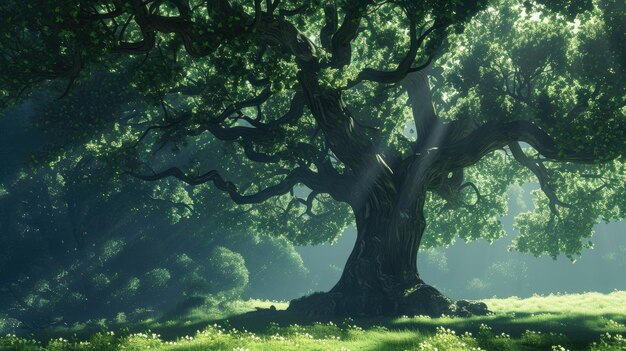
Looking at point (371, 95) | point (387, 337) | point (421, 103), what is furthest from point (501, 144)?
point (387, 337)

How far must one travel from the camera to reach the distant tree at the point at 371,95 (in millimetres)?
18438

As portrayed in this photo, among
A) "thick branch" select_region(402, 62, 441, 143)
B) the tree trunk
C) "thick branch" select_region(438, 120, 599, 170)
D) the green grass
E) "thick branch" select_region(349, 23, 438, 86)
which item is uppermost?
"thick branch" select_region(402, 62, 441, 143)

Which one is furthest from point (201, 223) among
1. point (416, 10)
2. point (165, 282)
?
point (416, 10)

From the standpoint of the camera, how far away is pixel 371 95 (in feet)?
88.1

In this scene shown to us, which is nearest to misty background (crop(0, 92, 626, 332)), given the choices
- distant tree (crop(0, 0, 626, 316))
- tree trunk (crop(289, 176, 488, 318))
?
distant tree (crop(0, 0, 626, 316))

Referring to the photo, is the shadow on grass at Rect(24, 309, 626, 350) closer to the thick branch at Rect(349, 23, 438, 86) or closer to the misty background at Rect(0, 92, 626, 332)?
the thick branch at Rect(349, 23, 438, 86)

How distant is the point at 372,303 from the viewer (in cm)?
2489

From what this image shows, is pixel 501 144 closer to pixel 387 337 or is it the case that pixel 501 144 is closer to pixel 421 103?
pixel 421 103

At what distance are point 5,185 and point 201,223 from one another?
A: 696 inches

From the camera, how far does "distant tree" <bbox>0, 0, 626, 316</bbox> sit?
18.4 m

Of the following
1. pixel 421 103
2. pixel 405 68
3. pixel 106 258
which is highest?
pixel 421 103

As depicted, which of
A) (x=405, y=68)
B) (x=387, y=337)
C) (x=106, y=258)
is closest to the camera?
(x=387, y=337)

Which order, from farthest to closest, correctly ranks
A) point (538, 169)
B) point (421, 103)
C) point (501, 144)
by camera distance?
point (538, 169) < point (421, 103) < point (501, 144)

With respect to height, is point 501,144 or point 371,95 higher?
point 371,95
